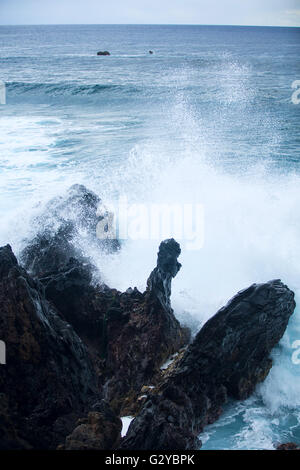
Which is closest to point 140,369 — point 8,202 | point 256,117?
point 8,202

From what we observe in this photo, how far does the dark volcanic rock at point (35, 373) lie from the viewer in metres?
3.96

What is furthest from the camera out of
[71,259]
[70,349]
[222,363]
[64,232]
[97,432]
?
[64,232]

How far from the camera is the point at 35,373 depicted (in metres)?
4.21

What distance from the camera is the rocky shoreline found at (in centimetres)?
399

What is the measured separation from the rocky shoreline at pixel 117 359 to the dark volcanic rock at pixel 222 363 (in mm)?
13

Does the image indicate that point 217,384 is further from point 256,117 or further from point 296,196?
point 256,117

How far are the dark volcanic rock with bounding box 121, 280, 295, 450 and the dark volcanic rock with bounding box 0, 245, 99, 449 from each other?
0.82 meters

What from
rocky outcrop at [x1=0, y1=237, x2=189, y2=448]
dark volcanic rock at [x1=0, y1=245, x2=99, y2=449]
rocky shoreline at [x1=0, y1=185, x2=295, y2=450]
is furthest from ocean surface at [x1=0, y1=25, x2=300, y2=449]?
dark volcanic rock at [x1=0, y1=245, x2=99, y2=449]

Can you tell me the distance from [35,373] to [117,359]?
4.70ft

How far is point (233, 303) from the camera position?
17.0 feet

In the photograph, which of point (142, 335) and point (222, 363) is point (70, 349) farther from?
point (222, 363)

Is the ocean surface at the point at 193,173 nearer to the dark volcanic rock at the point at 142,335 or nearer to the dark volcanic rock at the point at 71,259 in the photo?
the dark volcanic rock at the point at 71,259

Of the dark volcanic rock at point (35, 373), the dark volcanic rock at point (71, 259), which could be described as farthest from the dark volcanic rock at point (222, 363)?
the dark volcanic rock at point (71, 259)

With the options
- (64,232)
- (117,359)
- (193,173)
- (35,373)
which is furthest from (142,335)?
(193,173)
